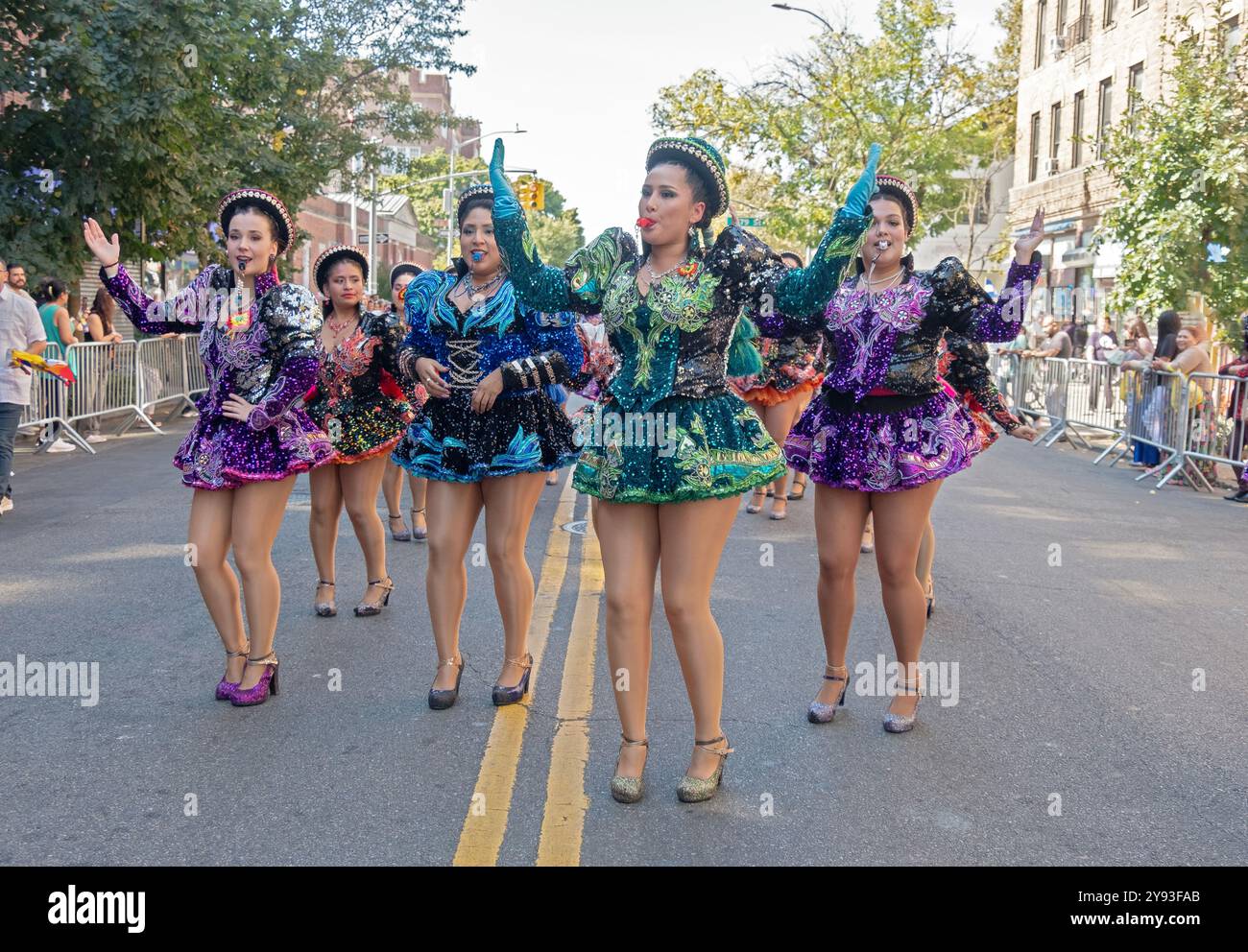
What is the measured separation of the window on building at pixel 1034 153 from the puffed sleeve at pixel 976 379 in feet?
109

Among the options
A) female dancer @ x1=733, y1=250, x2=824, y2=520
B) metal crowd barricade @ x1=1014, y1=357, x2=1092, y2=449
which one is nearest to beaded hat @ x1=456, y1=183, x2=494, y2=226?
female dancer @ x1=733, y1=250, x2=824, y2=520

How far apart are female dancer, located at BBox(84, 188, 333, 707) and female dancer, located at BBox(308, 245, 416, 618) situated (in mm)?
1589

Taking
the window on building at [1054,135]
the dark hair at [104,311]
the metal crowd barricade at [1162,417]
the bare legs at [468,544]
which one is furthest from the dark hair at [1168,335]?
the window on building at [1054,135]

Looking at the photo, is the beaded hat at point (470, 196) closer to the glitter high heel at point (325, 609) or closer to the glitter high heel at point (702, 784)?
the glitter high heel at point (702, 784)

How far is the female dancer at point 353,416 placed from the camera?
7070 mm

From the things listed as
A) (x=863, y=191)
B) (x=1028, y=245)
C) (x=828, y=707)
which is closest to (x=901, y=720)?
(x=828, y=707)

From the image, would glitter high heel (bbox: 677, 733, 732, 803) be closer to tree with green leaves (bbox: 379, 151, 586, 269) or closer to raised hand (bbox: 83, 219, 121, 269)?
raised hand (bbox: 83, 219, 121, 269)

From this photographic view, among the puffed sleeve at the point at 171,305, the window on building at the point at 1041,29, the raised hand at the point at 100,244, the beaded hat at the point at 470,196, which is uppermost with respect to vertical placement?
the window on building at the point at 1041,29

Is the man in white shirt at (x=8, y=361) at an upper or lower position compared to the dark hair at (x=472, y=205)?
lower

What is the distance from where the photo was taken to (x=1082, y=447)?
18.5 metres

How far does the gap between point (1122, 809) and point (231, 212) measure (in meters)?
4.06

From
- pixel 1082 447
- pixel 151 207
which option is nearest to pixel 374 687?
pixel 151 207

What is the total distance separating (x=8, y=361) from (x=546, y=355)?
264 inches
